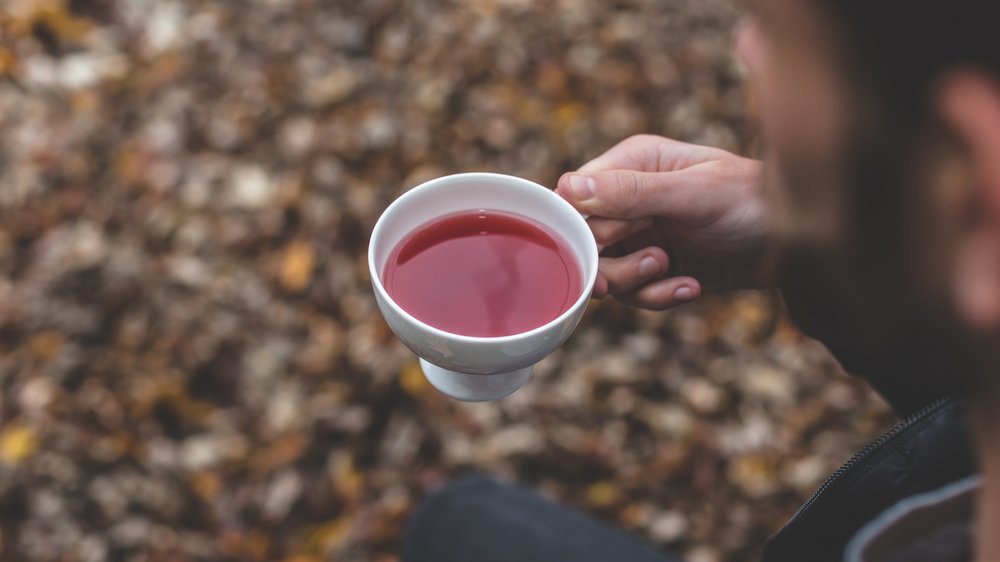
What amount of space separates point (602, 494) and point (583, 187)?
1283mm

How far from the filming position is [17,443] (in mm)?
2355

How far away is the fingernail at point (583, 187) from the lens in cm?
148

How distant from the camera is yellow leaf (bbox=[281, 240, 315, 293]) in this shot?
2.75m

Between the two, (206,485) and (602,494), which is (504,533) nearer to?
(602,494)

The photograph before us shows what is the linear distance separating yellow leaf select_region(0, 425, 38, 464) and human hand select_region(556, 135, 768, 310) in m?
1.69

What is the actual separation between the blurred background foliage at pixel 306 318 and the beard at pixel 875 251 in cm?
166

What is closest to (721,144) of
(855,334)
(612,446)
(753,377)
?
(753,377)

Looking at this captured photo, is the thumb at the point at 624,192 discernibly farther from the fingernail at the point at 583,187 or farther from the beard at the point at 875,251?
the beard at the point at 875,251

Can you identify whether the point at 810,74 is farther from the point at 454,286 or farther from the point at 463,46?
the point at 463,46

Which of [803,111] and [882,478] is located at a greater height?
[803,111]

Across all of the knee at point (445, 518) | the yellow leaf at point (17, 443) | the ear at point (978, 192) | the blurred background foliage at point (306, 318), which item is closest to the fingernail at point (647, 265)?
the knee at point (445, 518)

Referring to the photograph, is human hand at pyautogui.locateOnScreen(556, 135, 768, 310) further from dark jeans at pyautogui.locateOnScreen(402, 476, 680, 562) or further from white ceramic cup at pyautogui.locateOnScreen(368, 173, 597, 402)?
dark jeans at pyautogui.locateOnScreen(402, 476, 680, 562)

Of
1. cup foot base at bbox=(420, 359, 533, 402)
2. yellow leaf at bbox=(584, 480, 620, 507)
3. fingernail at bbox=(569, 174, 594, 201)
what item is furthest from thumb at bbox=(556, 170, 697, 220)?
yellow leaf at bbox=(584, 480, 620, 507)

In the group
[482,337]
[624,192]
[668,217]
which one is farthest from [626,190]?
[482,337]
